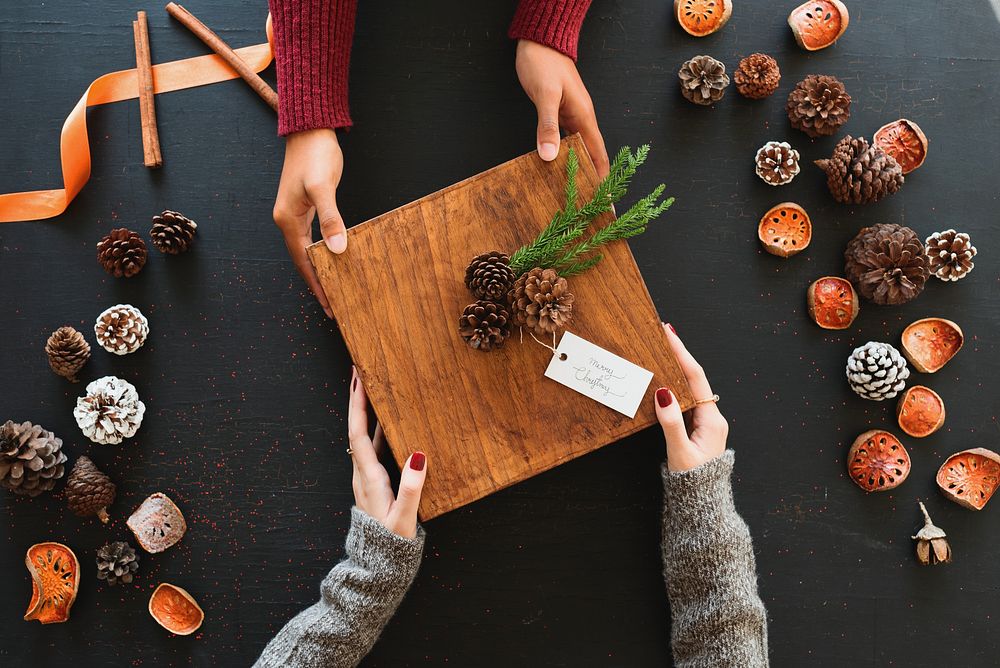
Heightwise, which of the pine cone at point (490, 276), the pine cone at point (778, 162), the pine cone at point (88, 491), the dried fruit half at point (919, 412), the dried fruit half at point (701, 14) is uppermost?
the dried fruit half at point (701, 14)

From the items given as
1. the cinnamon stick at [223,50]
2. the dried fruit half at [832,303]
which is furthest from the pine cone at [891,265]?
the cinnamon stick at [223,50]

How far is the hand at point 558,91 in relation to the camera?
1100 mm

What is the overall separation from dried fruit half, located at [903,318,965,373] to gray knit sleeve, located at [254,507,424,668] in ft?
3.23

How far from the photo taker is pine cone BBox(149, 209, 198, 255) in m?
1.22

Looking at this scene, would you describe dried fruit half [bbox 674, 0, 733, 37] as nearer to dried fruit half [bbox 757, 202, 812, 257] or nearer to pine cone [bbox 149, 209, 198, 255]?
dried fruit half [bbox 757, 202, 812, 257]

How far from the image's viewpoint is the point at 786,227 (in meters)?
1.27

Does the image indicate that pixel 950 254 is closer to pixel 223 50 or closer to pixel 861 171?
pixel 861 171

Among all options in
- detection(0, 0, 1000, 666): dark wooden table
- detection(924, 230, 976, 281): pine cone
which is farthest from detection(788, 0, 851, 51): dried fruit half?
detection(924, 230, 976, 281): pine cone

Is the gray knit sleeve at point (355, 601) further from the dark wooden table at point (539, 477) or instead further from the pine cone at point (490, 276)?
the pine cone at point (490, 276)

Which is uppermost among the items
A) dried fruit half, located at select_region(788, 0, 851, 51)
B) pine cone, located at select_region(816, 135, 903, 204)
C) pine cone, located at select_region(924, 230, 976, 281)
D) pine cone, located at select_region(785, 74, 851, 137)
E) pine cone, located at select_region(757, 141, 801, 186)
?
dried fruit half, located at select_region(788, 0, 851, 51)

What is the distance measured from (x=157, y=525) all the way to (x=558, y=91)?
3.48ft

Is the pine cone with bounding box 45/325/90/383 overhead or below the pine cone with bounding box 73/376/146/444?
overhead

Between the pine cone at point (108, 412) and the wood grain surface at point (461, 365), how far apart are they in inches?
20.1

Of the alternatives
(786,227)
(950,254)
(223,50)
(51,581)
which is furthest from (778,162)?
(51,581)
